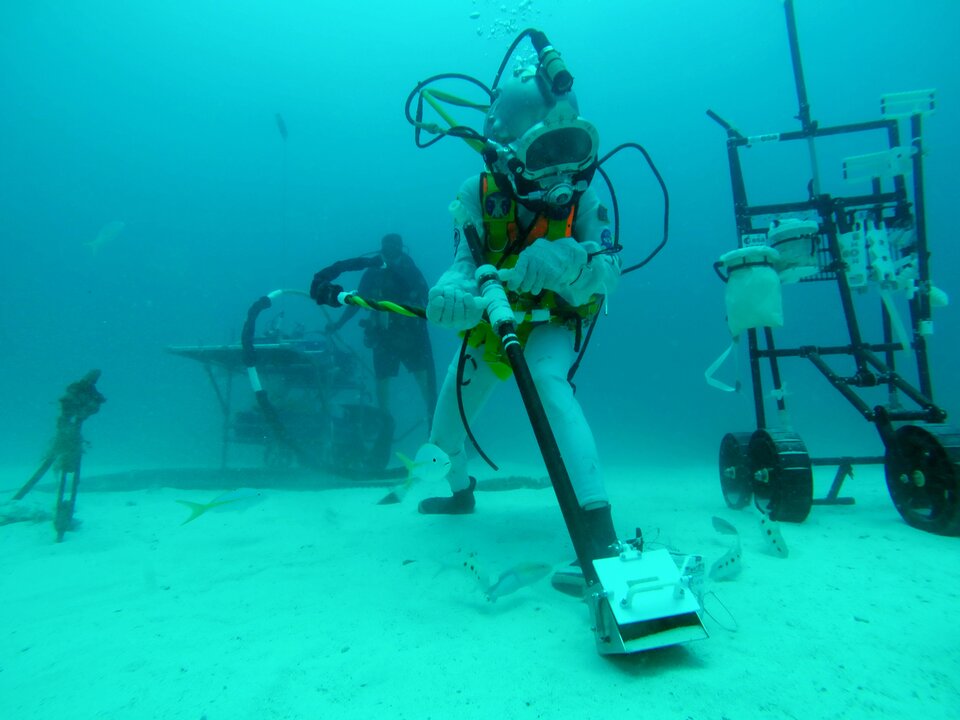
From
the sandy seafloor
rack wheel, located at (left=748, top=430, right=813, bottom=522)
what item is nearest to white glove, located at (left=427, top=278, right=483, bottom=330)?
the sandy seafloor

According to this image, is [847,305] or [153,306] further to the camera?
[153,306]

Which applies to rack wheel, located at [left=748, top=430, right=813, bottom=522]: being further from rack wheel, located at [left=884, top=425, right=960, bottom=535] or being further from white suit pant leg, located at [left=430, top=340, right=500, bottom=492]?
white suit pant leg, located at [left=430, top=340, right=500, bottom=492]

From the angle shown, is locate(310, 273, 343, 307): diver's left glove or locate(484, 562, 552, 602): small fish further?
locate(310, 273, 343, 307): diver's left glove

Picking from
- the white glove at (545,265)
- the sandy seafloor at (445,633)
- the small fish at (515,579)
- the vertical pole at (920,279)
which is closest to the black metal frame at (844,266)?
the vertical pole at (920,279)

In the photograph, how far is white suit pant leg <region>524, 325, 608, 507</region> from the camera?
7.81 ft

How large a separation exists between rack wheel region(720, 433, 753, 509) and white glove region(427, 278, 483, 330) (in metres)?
2.47

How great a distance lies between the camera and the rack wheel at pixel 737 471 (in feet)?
11.5

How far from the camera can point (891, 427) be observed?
313 centimetres

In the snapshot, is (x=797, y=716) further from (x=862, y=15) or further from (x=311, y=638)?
(x=862, y=15)

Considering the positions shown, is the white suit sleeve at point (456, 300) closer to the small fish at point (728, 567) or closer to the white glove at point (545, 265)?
the white glove at point (545, 265)

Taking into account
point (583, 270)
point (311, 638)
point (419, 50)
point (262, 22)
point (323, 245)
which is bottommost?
point (311, 638)

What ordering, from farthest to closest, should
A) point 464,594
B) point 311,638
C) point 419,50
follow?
point 419,50, point 464,594, point 311,638

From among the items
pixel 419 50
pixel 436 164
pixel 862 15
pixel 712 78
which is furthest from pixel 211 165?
pixel 862 15

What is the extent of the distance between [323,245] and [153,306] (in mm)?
34338
